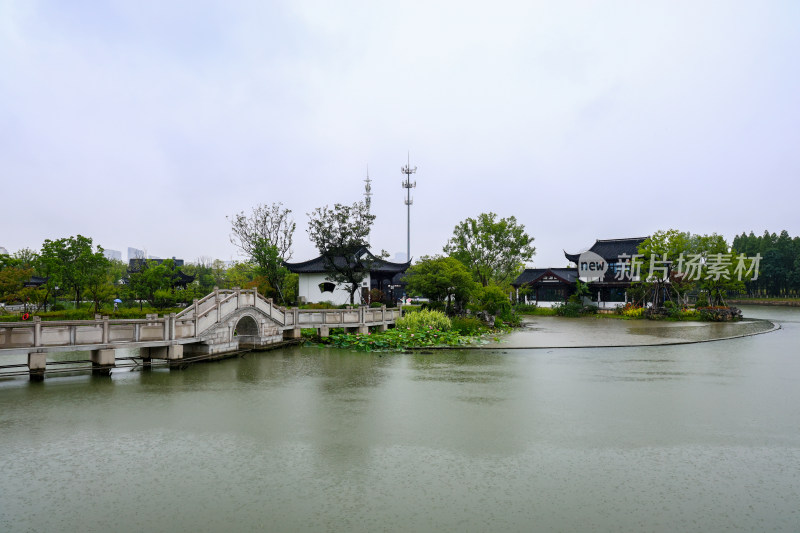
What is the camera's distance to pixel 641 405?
1117 cm

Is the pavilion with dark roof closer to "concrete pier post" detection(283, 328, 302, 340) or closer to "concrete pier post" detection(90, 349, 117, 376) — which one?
"concrete pier post" detection(283, 328, 302, 340)

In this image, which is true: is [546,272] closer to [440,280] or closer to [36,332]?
[440,280]

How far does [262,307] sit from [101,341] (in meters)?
6.91

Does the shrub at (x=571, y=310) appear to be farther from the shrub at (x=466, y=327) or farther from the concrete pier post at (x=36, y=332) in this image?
the concrete pier post at (x=36, y=332)

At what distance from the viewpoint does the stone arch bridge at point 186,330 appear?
44.2 feet

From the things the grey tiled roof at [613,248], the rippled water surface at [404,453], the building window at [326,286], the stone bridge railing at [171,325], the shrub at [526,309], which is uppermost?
the grey tiled roof at [613,248]

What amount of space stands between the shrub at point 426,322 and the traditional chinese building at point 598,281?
2253cm

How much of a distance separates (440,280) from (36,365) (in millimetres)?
18969

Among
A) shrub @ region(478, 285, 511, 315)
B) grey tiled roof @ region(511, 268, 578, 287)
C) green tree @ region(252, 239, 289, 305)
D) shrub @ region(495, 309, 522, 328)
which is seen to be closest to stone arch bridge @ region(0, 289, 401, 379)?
shrub @ region(478, 285, 511, 315)

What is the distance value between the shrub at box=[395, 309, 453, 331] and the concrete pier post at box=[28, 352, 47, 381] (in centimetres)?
1522

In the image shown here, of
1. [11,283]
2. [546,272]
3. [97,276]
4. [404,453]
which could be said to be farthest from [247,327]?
[546,272]

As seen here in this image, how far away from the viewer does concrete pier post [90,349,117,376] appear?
1495cm

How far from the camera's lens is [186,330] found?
1680 centimetres

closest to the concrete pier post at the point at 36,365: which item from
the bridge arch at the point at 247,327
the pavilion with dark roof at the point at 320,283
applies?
the bridge arch at the point at 247,327
